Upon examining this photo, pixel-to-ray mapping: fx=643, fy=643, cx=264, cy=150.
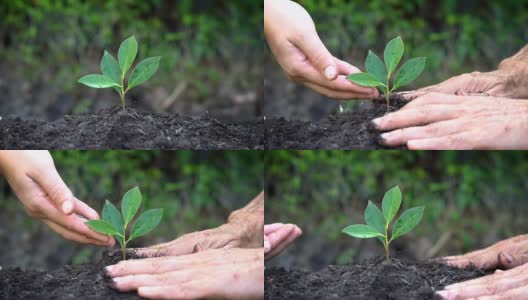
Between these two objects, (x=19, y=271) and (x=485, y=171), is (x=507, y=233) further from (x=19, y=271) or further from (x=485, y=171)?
(x=19, y=271)

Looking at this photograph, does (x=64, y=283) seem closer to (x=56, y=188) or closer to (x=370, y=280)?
(x=56, y=188)

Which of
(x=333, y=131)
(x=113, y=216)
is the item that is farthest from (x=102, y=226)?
(x=333, y=131)

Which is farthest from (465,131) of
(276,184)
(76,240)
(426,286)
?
(76,240)

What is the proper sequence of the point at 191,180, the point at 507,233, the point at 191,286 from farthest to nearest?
the point at 507,233 → the point at 191,180 → the point at 191,286

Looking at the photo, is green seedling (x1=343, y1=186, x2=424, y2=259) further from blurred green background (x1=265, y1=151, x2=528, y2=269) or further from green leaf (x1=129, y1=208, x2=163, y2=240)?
green leaf (x1=129, y1=208, x2=163, y2=240)

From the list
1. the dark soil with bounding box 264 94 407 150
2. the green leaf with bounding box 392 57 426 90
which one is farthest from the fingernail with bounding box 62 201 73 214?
the green leaf with bounding box 392 57 426 90
